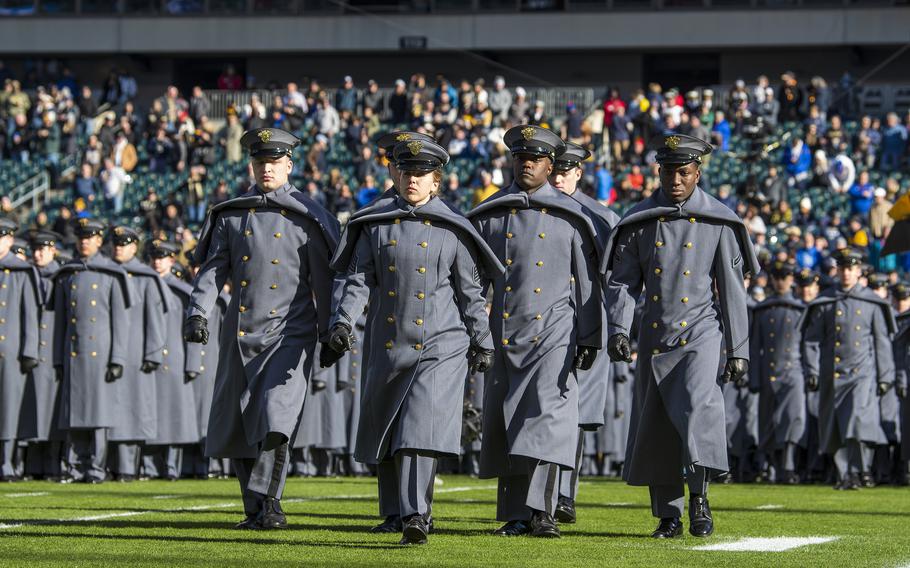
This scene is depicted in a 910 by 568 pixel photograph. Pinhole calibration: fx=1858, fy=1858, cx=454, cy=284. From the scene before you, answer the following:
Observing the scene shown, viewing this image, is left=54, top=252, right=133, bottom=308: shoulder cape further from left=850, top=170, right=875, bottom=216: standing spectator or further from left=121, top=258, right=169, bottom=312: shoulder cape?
left=850, top=170, right=875, bottom=216: standing spectator

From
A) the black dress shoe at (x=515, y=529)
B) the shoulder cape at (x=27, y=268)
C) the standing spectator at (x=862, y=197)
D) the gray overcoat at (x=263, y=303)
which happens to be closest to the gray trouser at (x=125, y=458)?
the shoulder cape at (x=27, y=268)

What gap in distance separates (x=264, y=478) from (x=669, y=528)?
245cm

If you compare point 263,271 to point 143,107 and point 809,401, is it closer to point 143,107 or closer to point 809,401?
point 809,401

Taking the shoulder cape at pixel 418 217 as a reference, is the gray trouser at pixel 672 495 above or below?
below

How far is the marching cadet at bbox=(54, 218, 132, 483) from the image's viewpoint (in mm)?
17719

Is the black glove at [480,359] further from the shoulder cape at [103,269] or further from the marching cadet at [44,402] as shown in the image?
the marching cadet at [44,402]

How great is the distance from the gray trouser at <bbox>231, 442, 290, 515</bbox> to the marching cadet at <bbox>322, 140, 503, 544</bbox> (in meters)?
0.84

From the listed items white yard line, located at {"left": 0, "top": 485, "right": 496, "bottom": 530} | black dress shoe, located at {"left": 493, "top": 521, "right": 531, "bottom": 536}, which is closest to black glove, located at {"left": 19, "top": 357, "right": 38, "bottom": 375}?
white yard line, located at {"left": 0, "top": 485, "right": 496, "bottom": 530}

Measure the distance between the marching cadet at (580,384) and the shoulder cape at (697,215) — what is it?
0.77 m

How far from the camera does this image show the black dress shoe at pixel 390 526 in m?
11.1

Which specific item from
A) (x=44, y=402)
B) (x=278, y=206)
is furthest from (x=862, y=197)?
(x=278, y=206)

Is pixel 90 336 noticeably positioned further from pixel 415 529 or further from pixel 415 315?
pixel 415 529

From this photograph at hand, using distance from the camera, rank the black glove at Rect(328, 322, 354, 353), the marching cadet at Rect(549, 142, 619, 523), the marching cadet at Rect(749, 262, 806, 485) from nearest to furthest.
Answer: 1. the black glove at Rect(328, 322, 354, 353)
2. the marching cadet at Rect(549, 142, 619, 523)
3. the marching cadet at Rect(749, 262, 806, 485)

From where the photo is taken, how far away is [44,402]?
18688 millimetres
